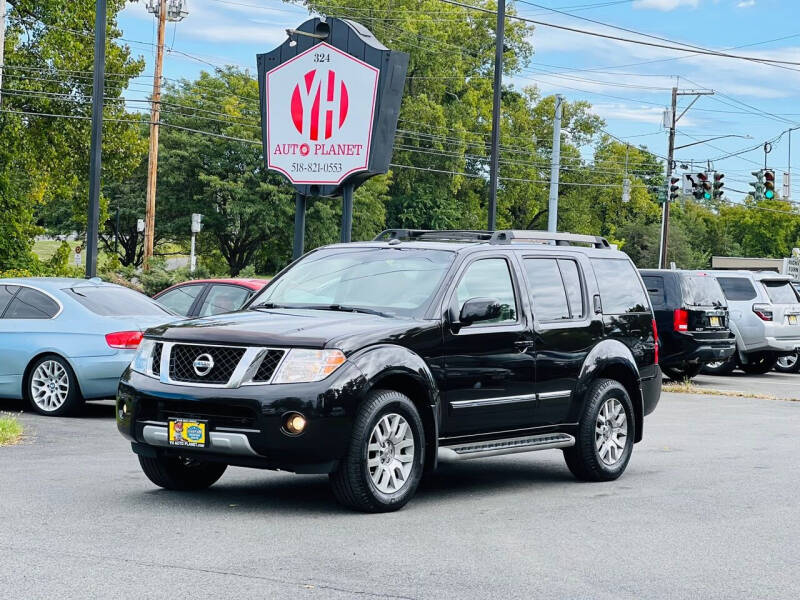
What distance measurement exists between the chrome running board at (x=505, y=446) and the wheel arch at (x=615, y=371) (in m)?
0.38

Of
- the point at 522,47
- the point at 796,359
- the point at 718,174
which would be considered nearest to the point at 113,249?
the point at 522,47

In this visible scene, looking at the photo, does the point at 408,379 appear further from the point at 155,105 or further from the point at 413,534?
the point at 155,105

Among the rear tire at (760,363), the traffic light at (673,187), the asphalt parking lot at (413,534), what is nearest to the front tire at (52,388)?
the asphalt parking lot at (413,534)

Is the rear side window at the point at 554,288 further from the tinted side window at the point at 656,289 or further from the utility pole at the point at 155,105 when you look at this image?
the utility pole at the point at 155,105

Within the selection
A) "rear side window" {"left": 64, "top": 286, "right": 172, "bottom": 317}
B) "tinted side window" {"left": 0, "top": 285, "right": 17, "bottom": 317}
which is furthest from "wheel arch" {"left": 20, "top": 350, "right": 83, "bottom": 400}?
"tinted side window" {"left": 0, "top": 285, "right": 17, "bottom": 317}

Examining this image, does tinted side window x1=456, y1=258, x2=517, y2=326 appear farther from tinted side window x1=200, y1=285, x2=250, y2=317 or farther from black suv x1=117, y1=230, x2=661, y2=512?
tinted side window x1=200, y1=285, x2=250, y2=317

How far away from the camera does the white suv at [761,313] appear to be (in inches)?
961

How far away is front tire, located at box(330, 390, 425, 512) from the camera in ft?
25.6

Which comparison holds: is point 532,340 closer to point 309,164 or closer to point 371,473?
point 371,473

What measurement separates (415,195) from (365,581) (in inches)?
2620

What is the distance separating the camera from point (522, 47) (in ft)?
249

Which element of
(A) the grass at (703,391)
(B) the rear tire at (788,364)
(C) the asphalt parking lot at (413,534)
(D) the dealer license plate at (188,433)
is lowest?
A: (A) the grass at (703,391)

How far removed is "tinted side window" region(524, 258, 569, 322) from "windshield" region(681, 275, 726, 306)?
11.9 m

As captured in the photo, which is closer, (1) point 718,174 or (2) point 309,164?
(2) point 309,164
